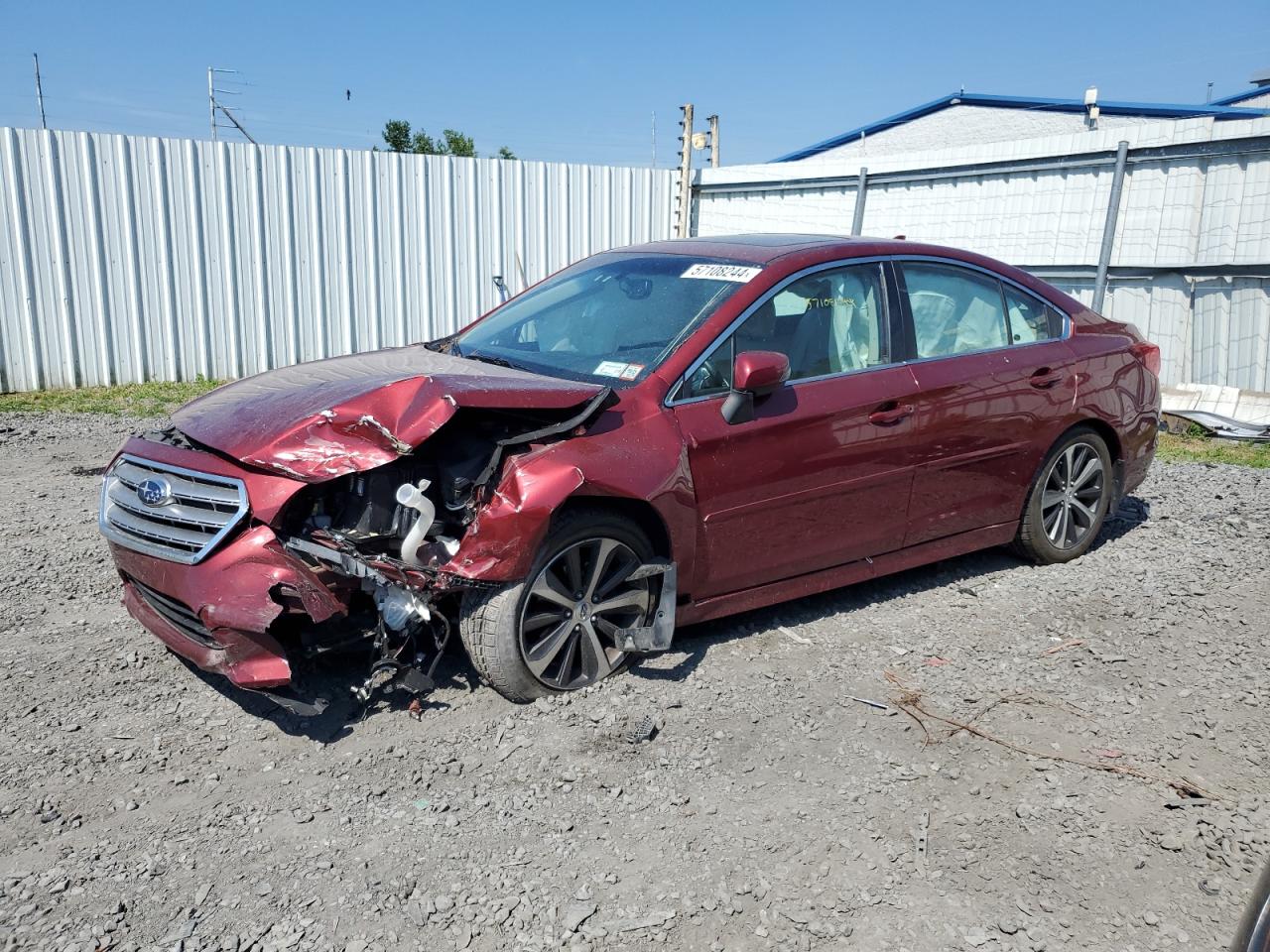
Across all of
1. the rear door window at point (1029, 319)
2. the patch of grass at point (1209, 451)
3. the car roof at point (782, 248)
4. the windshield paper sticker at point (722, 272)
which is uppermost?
the car roof at point (782, 248)

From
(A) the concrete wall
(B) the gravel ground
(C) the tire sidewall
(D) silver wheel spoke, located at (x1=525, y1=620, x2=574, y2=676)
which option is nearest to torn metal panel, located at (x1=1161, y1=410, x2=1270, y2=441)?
(C) the tire sidewall

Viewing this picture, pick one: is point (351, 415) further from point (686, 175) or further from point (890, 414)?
point (686, 175)

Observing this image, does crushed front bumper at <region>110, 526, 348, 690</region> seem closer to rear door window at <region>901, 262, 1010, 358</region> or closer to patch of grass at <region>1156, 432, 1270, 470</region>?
rear door window at <region>901, 262, 1010, 358</region>

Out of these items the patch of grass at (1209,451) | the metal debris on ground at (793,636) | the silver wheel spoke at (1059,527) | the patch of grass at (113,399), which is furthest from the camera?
the patch of grass at (113,399)

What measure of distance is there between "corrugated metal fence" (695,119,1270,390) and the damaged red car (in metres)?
4.43

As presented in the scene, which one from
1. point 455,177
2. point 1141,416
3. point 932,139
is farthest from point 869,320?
point 932,139

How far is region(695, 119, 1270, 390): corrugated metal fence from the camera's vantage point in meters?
8.88

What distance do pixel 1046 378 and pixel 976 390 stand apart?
58cm

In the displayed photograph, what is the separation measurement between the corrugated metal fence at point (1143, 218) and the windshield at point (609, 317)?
637 centimetres

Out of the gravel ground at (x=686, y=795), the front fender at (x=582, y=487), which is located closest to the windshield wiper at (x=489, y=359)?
the front fender at (x=582, y=487)

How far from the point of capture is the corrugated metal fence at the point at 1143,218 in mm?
8875

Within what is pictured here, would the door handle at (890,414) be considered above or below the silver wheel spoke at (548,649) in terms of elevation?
above

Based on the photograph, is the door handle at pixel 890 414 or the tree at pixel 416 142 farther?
the tree at pixel 416 142

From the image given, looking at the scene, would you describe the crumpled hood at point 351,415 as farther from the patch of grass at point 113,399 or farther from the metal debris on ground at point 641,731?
the patch of grass at point 113,399
